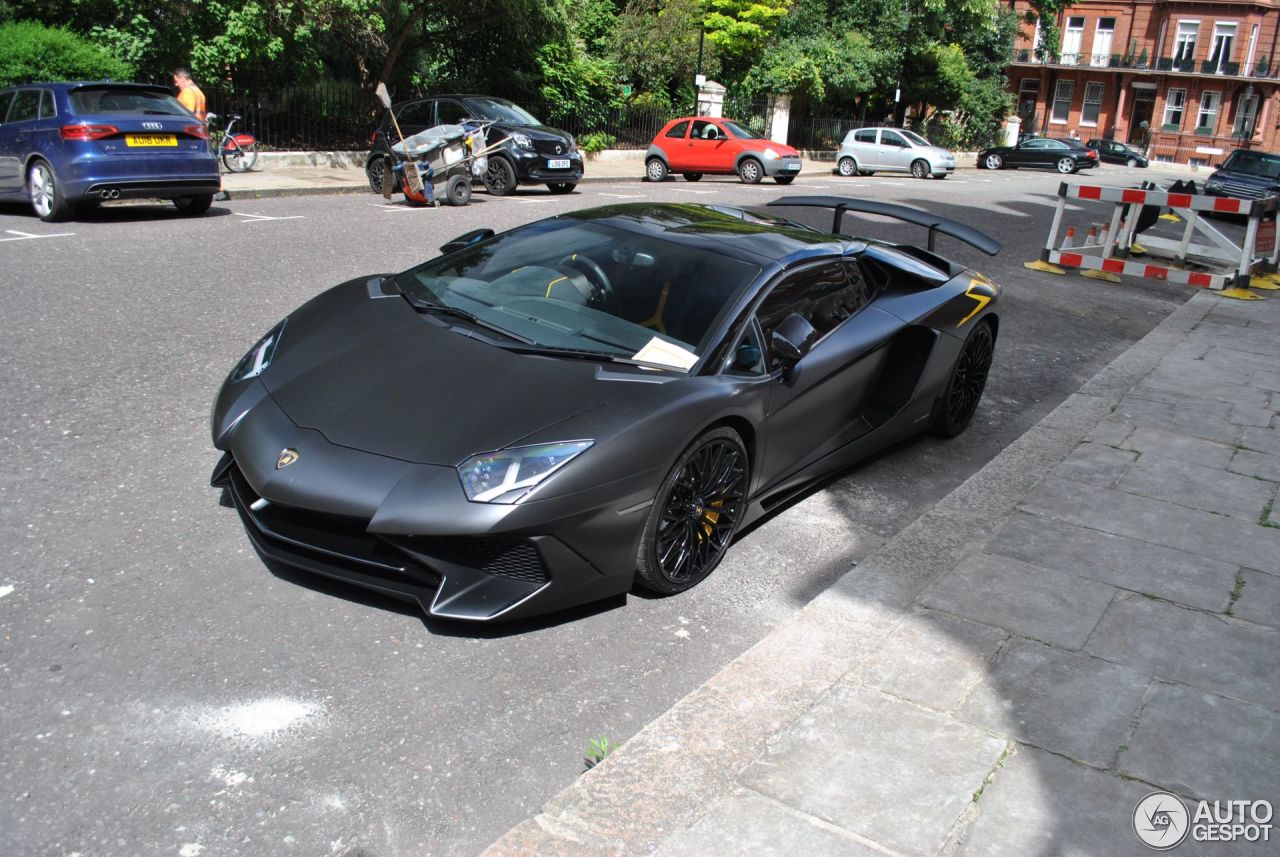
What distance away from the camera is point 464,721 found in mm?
3193

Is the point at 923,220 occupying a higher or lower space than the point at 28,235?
higher

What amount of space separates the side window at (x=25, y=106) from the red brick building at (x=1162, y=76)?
61236 mm

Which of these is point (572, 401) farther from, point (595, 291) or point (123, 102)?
point (123, 102)

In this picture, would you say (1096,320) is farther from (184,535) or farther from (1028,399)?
(184,535)

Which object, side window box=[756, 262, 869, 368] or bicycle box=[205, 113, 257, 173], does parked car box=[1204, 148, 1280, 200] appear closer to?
bicycle box=[205, 113, 257, 173]

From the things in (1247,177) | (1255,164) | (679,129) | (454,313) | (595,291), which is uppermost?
(595,291)

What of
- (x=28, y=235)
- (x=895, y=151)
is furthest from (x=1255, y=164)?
(x=28, y=235)

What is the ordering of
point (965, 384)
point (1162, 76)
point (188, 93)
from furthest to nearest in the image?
point (1162, 76), point (188, 93), point (965, 384)

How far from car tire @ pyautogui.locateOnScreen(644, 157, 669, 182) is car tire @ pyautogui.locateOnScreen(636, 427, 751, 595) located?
69.0 feet

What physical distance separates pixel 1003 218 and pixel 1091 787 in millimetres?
17785

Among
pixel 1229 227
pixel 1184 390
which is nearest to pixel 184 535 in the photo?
pixel 1184 390

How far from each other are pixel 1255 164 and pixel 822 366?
1024 inches

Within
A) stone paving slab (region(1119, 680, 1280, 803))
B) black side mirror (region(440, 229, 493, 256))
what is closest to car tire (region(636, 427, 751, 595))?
stone paving slab (region(1119, 680, 1280, 803))

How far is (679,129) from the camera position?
25109 mm
